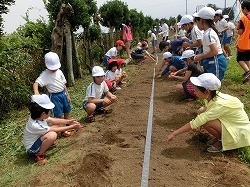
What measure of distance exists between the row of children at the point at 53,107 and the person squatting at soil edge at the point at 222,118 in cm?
159

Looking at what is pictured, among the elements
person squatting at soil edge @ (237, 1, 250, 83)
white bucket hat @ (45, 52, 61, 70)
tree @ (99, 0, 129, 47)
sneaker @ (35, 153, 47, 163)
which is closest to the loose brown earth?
sneaker @ (35, 153, 47, 163)

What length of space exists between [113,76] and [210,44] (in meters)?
3.03

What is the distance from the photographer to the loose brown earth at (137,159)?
3381mm

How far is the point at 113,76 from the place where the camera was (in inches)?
294

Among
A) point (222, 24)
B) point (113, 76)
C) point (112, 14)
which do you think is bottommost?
point (113, 76)

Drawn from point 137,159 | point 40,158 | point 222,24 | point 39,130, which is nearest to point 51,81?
point 39,130

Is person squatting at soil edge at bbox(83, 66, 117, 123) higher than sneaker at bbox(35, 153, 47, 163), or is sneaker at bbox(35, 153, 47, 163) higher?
person squatting at soil edge at bbox(83, 66, 117, 123)

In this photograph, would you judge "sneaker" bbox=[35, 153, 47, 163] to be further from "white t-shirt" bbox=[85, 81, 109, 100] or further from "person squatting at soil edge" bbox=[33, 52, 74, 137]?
"white t-shirt" bbox=[85, 81, 109, 100]

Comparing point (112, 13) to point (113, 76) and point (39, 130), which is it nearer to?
point (113, 76)

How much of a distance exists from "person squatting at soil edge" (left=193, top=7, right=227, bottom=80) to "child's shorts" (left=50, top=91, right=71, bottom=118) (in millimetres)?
2315

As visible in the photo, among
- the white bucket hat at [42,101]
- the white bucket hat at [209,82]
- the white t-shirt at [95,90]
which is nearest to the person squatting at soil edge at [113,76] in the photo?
the white t-shirt at [95,90]

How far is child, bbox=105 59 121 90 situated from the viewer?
715 cm

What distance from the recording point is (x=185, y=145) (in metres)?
4.25

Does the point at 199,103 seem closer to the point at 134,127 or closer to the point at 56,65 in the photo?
the point at 134,127
